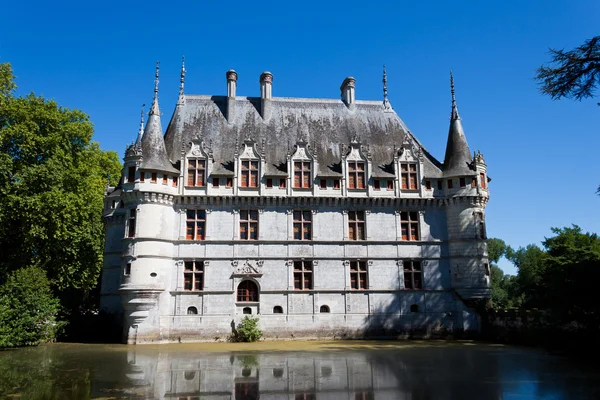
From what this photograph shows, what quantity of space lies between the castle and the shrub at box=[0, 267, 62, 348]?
379 cm

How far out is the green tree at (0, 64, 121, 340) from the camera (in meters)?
25.6

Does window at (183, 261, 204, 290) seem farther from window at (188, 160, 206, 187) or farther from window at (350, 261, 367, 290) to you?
window at (350, 261, 367, 290)

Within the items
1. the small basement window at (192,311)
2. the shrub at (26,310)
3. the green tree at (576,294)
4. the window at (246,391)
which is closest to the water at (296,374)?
the window at (246,391)

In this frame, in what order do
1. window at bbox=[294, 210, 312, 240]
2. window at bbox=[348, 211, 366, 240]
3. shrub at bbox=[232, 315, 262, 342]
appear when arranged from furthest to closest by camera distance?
window at bbox=[348, 211, 366, 240] → window at bbox=[294, 210, 312, 240] → shrub at bbox=[232, 315, 262, 342]

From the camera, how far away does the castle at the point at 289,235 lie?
25000 mm

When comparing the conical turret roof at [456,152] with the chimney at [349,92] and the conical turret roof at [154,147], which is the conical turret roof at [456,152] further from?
the conical turret roof at [154,147]

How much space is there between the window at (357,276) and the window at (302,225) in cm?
317

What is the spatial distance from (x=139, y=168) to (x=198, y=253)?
581 centimetres

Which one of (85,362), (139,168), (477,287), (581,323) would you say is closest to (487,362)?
(581,323)

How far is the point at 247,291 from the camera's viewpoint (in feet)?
84.0

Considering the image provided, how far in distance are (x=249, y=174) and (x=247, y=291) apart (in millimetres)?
6866

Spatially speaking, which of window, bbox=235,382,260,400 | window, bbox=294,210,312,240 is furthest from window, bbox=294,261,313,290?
window, bbox=235,382,260,400

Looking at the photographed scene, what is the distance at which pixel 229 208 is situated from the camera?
86.5 feet

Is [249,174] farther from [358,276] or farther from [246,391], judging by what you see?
[246,391]
